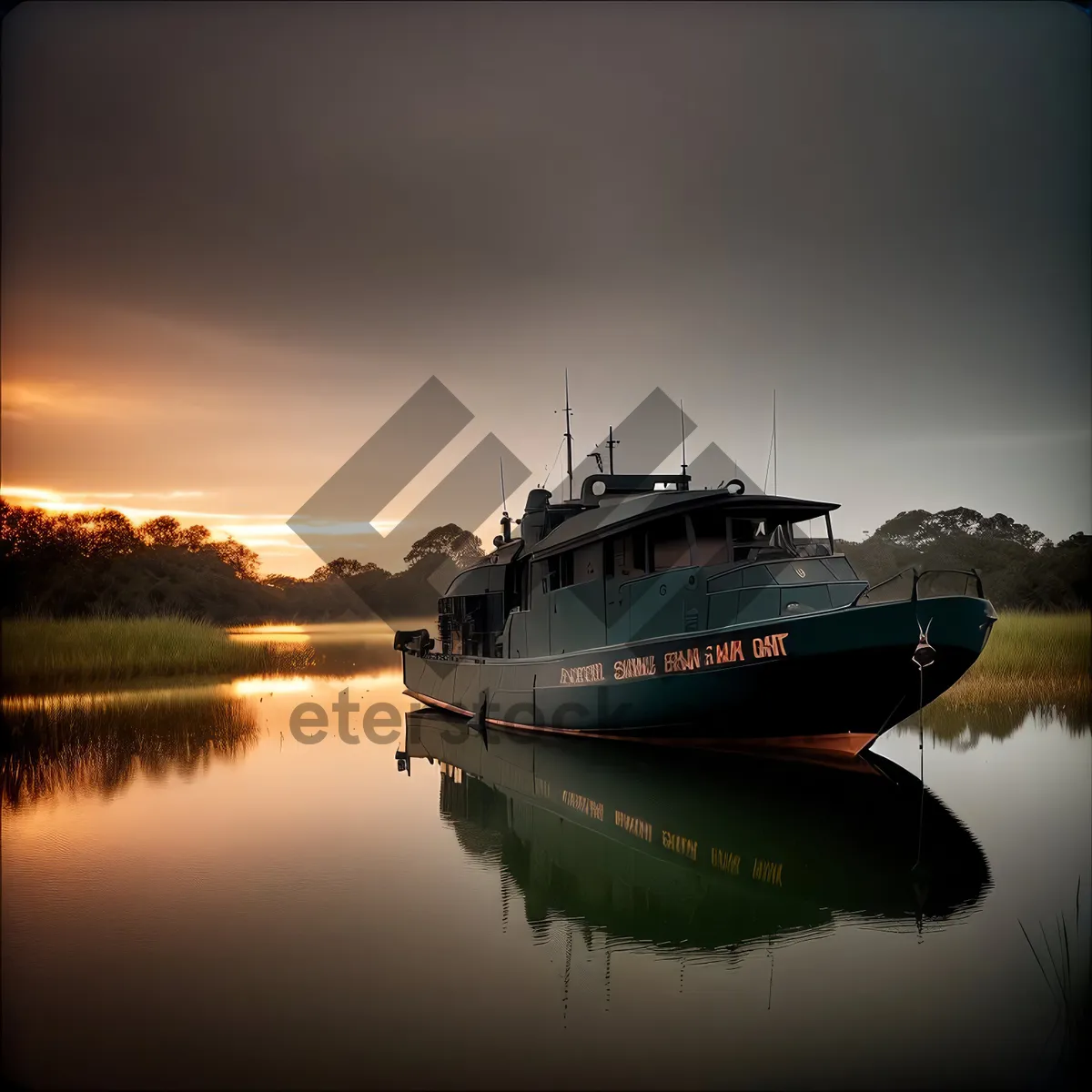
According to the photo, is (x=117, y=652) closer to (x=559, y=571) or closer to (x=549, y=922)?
(x=559, y=571)

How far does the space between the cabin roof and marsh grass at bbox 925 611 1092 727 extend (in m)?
4.33

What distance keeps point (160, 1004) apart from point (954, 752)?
10.3m

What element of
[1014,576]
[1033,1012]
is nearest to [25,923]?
[1033,1012]

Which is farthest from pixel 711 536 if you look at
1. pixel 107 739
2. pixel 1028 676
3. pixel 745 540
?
pixel 107 739

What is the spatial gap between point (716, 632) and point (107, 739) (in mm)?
9412

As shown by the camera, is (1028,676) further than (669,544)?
Yes

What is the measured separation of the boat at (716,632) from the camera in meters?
10.4

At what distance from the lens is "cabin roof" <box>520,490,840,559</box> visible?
12.3 meters

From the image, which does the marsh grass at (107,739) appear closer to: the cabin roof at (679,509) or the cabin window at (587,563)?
the cabin window at (587,563)

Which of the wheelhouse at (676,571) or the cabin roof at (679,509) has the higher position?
the cabin roof at (679,509)

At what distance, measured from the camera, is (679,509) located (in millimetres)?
12258

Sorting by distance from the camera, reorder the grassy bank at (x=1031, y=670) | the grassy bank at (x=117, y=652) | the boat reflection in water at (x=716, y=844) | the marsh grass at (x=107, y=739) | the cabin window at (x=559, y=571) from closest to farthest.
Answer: the boat reflection in water at (x=716, y=844)
the marsh grass at (x=107, y=739)
the cabin window at (x=559, y=571)
the grassy bank at (x=1031, y=670)
the grassy bank at (x=117, y=652)

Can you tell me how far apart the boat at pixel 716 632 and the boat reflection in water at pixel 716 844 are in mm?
→ 645

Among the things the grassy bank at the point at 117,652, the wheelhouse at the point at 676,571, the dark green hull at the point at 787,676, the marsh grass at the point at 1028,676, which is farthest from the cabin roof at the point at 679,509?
the grassy bank at the point at 117,652
